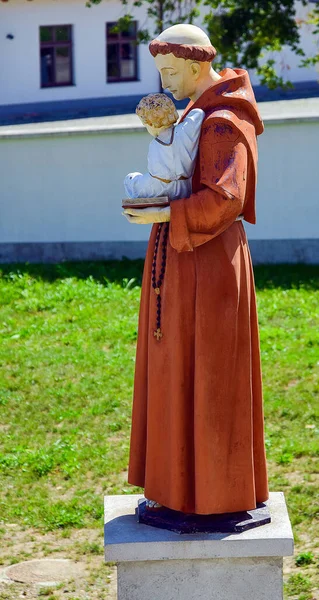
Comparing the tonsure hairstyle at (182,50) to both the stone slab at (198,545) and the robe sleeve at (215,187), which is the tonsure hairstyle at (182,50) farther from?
the stone slab at (198,545)

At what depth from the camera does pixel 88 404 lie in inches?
348

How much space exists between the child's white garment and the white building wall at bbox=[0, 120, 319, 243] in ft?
27.7

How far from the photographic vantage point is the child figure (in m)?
4.51

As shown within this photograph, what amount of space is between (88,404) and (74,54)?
937 inches

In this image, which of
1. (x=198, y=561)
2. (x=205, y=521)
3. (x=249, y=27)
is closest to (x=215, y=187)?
(x=205, y=521)

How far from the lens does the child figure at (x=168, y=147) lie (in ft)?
14.8

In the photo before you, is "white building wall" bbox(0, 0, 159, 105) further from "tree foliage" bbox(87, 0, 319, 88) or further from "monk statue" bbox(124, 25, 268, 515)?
"monk statue" bbox(124, 25, 268, 515)

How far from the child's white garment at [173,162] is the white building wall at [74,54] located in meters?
26.2

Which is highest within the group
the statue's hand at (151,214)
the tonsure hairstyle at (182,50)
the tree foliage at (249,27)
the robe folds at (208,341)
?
the tree foliage at (249,27)

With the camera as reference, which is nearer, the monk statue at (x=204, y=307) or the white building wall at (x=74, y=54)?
the monk statue at (x=204, y=307)

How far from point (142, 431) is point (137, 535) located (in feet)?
1.55

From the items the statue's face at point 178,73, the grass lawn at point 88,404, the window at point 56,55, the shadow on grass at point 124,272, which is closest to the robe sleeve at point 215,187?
the statue's face at point 178,73

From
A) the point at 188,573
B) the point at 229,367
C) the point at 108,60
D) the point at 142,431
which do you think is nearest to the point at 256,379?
the point at 229,367

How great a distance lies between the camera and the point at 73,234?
13.5 meters
